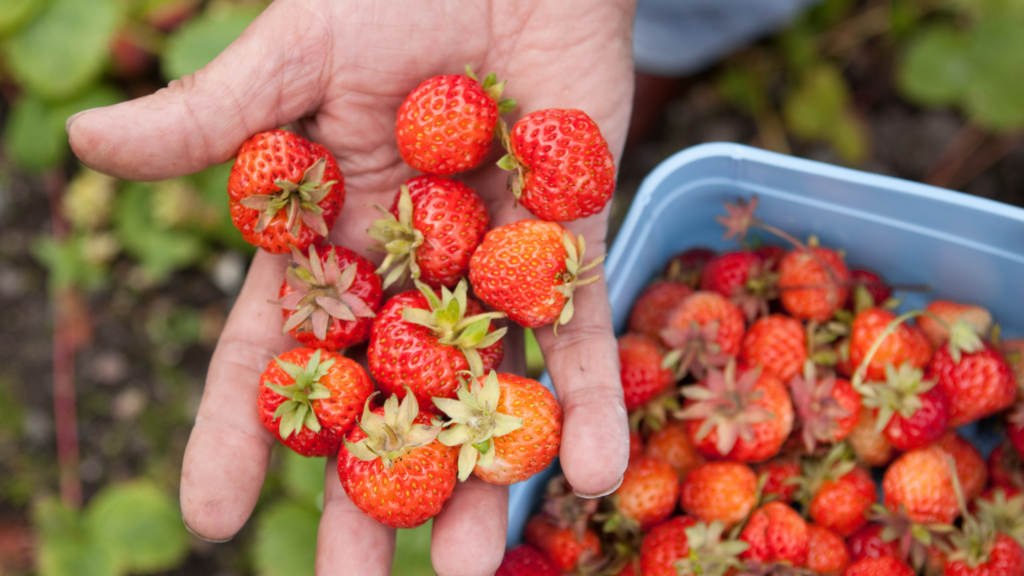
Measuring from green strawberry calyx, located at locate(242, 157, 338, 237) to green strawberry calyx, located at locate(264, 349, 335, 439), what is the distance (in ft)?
0.80

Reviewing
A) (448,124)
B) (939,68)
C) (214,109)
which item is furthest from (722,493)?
(939,68)

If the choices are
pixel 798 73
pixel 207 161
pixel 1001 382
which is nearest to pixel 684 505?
pixel 1001 382

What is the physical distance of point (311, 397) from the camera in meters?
1.26

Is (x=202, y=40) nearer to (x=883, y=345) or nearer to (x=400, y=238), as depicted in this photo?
(x=400, y=238)

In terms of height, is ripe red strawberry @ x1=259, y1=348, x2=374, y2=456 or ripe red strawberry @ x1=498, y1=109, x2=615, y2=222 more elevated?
ripe red strawberry @ x1=498, y1=109, x2=615, y2=222

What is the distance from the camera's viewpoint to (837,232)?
1732 mm

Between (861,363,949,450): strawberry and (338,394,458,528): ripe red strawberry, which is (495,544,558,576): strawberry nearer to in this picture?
(338,394,458,528): ripe red strawberry

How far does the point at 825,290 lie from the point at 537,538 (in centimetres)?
80

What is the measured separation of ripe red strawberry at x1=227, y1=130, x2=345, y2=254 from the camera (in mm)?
1336

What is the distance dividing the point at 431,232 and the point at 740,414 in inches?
27.2

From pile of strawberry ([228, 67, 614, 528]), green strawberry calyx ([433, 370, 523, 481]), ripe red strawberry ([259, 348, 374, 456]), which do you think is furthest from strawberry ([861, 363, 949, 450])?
ripe red strawberry ([259, 348, 374, 456])

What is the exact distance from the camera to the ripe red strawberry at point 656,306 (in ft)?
5.58

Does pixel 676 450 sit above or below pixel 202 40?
below

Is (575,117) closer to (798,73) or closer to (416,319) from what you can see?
(416,319)
